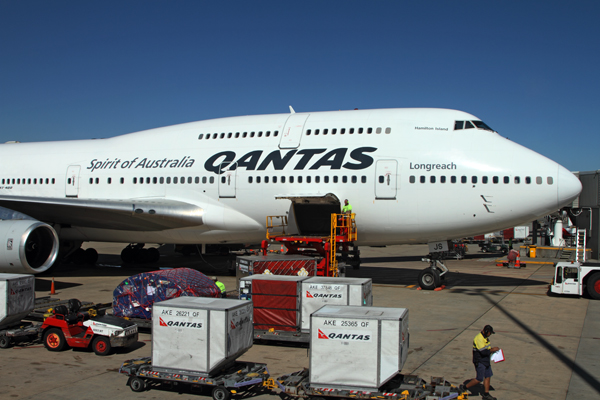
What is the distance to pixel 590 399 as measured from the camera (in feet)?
21.1

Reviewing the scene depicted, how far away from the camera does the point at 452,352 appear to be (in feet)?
28.3

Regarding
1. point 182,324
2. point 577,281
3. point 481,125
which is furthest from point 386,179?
point 182,324

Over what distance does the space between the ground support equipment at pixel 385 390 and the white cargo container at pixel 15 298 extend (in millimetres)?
5615

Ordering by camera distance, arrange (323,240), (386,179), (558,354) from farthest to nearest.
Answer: (386,179), (323,240), (558,354)

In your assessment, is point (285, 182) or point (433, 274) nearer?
point (433, 274)

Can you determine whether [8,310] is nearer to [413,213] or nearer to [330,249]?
[330,249]

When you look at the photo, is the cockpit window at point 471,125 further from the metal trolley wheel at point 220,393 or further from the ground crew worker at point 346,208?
the metal trolley wheel at point 220,393

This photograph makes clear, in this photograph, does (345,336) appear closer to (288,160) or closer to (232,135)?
(288,160)

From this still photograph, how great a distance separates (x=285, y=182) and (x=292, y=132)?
5.77 ft

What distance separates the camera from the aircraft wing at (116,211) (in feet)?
51.3

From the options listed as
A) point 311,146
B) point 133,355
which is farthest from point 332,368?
point 311,146

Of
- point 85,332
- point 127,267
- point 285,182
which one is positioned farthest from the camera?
point 127,267

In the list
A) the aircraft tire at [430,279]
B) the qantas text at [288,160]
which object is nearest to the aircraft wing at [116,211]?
the qantas text at [288,160]

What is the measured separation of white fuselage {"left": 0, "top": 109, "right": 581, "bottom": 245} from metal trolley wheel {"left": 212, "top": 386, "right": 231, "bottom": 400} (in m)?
9.03
